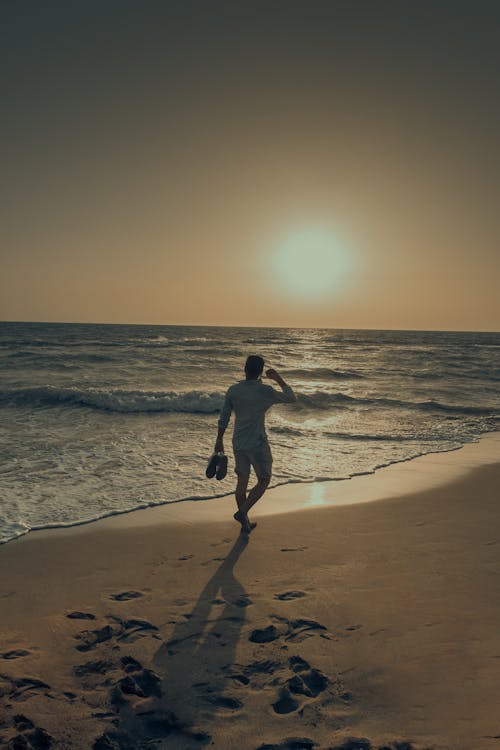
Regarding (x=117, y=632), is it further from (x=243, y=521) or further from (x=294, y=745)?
(x=243, y=521)

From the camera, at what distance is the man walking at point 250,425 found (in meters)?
6.02

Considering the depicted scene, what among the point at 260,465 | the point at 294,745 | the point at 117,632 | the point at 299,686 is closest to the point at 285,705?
the point at 299,686

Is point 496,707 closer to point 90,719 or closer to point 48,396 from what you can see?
point 90,719

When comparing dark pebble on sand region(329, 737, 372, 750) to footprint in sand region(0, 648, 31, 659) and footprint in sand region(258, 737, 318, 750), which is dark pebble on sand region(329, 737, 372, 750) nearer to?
footprint in sand region(258, 737, 318, 750)

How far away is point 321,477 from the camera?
853 centimetres

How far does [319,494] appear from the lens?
7598 mm

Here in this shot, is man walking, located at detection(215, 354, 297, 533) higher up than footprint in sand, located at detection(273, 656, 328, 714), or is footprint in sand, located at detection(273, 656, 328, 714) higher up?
man walking, located at detection(215, 354, 297, 533)

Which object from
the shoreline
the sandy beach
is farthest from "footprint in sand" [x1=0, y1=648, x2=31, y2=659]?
the shoreline

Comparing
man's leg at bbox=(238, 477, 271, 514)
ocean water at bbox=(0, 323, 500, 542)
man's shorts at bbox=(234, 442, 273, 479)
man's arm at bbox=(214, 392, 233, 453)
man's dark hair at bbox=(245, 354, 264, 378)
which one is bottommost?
ocean water at bbox=(0, 323, 500, 542)

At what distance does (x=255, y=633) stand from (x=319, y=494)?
3.93 m

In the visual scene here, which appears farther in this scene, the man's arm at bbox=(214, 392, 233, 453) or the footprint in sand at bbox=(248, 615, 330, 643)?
the man's arm at bbox=(214, 392, 233, 453)

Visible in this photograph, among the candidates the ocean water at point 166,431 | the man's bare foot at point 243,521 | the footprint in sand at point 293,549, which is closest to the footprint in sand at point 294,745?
the footprint in sand at point 293,549

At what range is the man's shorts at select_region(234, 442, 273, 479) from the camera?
241 inches


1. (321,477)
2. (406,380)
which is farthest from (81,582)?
(406,380)
